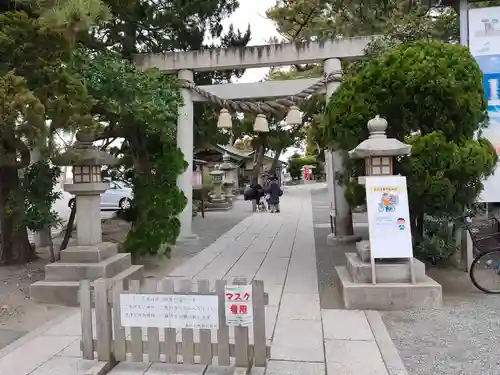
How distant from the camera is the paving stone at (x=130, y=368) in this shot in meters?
3.84

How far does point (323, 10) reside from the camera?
1540 centimetres

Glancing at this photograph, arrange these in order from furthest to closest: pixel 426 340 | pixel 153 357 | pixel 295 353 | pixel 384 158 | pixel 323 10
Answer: pixel 323 10 → pixel 384 158 → pixel 426 340 → pixel 295 353 → pixel 153 357

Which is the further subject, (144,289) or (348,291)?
(348,291)

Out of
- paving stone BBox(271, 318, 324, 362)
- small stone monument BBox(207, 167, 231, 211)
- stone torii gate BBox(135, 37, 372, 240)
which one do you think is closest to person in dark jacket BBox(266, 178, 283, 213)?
small stone monument BBox(207, 167, 231, 211)

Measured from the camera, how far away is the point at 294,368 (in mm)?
3875

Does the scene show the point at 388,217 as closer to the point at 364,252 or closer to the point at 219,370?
the point at 364,252

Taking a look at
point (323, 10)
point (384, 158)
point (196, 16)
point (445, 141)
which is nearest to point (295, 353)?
point (384, 158)

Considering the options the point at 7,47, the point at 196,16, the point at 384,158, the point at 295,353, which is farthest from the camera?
the point at 196,16

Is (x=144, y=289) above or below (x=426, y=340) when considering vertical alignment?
above

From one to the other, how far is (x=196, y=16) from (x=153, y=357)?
8250mm

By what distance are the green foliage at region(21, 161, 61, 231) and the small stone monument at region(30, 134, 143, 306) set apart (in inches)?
45.9

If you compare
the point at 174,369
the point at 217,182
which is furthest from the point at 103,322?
the point at 217,182

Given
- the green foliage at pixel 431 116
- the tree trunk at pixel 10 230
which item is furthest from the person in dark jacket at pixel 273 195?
the green foliage at pixel 431 116

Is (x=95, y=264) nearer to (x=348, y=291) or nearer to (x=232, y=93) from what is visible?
(x=348, y=291)
